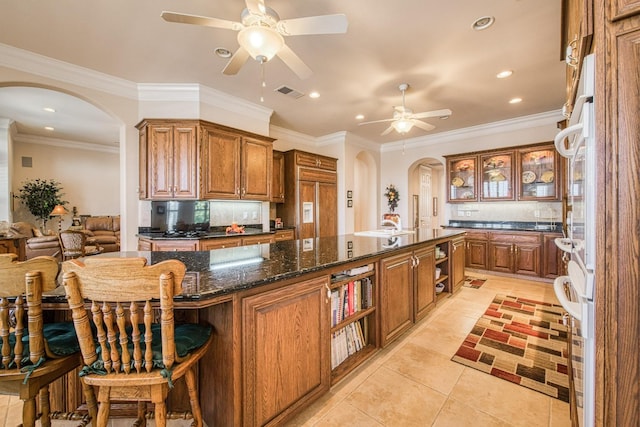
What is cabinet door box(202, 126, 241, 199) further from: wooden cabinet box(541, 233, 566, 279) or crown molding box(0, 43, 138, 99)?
wooden cabinet box(541, 233, 566, 279)

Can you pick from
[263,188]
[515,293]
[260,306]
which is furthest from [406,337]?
[263,188]

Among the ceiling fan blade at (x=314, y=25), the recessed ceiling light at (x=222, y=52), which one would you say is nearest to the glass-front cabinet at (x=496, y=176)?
the ceiling fan blade at (x=314, y=25)

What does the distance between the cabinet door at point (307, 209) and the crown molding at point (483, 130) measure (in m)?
2.73

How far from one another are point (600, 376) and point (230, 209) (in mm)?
4425

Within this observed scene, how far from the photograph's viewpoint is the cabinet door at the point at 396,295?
2209mm

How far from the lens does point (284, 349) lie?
56.7 inches

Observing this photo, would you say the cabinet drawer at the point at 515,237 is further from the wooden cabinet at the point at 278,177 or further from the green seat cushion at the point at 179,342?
the green seat cushion at the point at 179,342

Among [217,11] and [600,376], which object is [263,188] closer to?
[217,11]

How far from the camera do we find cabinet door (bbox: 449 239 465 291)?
357cm

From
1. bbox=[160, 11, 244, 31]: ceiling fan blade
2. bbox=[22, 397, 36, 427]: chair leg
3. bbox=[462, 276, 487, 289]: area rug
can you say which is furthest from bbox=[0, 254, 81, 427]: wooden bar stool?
bbox=[462, 276, 487, 289]: area rug

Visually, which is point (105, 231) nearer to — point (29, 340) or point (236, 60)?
point (236, 60)

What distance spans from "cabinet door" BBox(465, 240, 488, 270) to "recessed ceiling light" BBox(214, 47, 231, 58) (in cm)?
515

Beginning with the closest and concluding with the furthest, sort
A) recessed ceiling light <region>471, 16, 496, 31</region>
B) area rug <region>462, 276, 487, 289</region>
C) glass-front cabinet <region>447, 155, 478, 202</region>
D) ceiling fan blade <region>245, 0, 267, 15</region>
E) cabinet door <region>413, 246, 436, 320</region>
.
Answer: ceiling fan blade <region>245, 0, 267, 15</region>, recessed ceiling light <region>471, 16, 496, 31</region>, cabinet door <region>413, 246, 436, 320</region>, area rug <region>462, 276, 487, 289</region>, glass-front cabinet <region>447, 155, 478, 202</region>

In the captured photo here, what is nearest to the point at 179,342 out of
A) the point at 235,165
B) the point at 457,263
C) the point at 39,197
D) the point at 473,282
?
the point at 235,165
